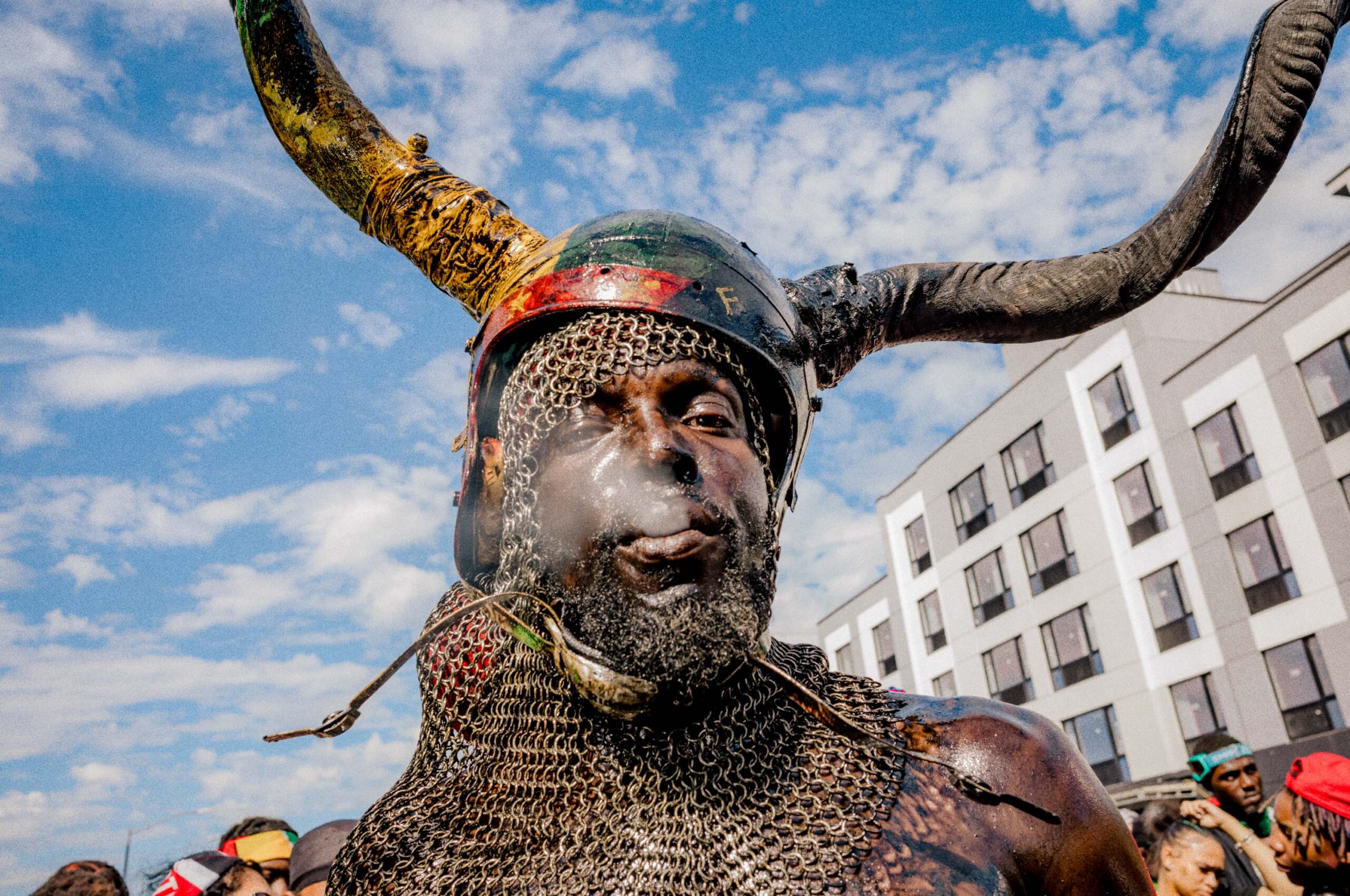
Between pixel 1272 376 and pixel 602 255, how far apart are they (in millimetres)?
25276

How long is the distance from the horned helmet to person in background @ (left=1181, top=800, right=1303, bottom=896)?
501 cm

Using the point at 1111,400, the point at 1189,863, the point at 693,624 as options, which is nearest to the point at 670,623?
the point at 693,624

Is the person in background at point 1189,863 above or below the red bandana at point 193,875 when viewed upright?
below

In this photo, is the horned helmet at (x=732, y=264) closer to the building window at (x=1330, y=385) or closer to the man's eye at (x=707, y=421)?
the man's eye at (x=707, y=421)

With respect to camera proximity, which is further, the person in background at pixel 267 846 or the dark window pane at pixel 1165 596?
the dark window pane at pixel 1165 596

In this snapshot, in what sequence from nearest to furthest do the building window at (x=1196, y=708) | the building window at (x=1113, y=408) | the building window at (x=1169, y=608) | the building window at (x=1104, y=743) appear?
the building window at (x=1196, y=708)
the building window at (x=1169, y=608)
the building window at (x=1104, y=743)
the building window at (x=1113, y=408)

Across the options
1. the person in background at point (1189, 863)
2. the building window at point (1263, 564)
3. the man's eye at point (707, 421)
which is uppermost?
the building window at point (1263, 564)

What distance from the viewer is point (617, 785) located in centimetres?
202

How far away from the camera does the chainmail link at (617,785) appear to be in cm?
189

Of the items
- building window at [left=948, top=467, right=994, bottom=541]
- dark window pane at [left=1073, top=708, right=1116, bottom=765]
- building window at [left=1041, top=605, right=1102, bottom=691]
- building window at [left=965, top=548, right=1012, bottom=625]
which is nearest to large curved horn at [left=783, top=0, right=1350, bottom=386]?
dark window pane at [left=1073, top=708, right=1116, bottom=765]

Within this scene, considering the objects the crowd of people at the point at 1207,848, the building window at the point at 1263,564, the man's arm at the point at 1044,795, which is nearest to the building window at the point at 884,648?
the building window at the point at 1263,564

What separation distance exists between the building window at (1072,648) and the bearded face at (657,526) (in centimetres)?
2886

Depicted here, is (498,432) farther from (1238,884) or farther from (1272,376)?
(1272,376)

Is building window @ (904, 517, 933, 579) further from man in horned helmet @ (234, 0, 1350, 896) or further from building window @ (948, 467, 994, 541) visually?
man in horned helmet @ (234, 0, 1350, 896)
